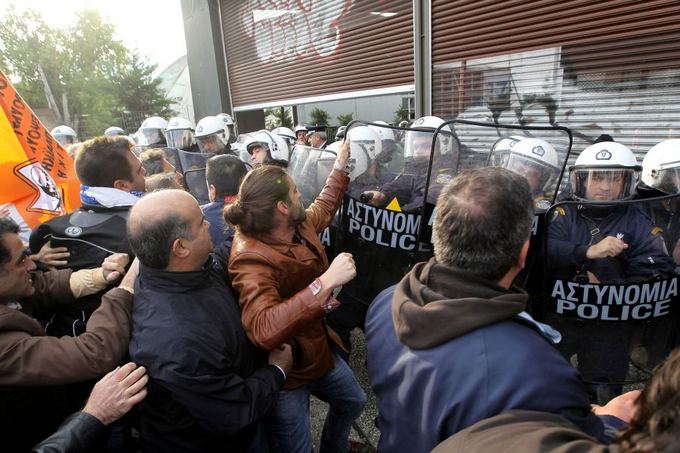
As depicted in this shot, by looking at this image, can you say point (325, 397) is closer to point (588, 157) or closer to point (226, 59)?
point (588, 157)

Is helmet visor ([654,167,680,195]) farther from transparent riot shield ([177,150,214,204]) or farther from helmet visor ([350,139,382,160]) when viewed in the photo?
transparent riot shield ([177,150,214,204])

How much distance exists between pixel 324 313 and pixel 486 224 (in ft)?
2.69

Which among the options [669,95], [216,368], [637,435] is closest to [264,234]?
[216,368]

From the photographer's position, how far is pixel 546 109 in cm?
545

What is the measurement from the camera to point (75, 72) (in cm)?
3006

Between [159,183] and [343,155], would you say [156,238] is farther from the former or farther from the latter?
[159,183]

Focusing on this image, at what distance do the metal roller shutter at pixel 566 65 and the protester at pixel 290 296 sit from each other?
4450 mm

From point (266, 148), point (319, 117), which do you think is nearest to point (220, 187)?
point (266, 148)

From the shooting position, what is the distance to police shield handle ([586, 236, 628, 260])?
2.03 meters

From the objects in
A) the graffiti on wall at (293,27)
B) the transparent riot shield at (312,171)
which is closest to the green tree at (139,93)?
the graffiti on wall at (293,27)

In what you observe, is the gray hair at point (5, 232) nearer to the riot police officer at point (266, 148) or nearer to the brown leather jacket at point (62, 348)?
the brown leather jacket at point (62, 348)

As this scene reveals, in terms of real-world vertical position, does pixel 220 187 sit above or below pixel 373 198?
above

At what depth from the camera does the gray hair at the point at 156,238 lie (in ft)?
4.86

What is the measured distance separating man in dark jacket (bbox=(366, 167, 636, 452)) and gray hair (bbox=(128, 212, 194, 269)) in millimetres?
835
